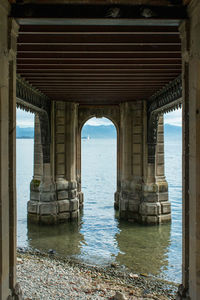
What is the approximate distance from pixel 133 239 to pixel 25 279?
632 centimetres

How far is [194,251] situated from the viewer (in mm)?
4555

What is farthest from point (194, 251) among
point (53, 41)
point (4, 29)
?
point (53, 41)

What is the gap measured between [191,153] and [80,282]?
5830 mm

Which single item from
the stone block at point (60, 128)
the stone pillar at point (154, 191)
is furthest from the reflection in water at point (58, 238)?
the stone block at point (60, 128)

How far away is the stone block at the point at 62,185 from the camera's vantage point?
626 inches

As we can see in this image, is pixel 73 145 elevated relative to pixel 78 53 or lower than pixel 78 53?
lower

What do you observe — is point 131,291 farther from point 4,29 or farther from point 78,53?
point 4,29

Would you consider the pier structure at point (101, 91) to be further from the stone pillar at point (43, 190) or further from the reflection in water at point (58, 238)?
the reflection in water at point (58, 238)

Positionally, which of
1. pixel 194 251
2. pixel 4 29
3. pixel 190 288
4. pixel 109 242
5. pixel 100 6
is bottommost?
pixel 109 242

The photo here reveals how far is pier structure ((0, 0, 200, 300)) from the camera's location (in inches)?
184

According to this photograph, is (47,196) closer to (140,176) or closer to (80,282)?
(140,176)

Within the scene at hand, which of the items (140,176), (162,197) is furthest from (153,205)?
(140,176)

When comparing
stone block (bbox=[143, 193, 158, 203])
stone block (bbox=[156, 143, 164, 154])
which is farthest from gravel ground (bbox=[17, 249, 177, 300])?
stone block (bbox=[156, 143, 164, 154])

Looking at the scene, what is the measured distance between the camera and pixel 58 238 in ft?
45.4
